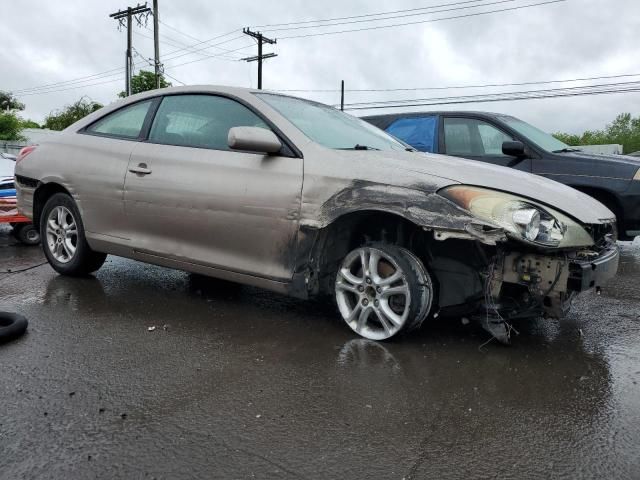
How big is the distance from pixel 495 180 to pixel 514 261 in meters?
0.50

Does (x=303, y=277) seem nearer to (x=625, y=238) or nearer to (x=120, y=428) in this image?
(x=120, y=428)

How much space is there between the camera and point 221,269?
12.9ft

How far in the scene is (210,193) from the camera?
3875mm

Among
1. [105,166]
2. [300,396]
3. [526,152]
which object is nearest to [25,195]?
[105,166]

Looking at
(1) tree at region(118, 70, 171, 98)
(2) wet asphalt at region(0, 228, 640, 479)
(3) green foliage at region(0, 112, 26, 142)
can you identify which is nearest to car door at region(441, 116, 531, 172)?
(2) wet asphalt at region(0, 228, 640, 479)

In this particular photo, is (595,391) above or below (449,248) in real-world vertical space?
below

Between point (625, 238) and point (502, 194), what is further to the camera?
point (625, 238)

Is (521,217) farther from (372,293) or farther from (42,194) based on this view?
(42,194)

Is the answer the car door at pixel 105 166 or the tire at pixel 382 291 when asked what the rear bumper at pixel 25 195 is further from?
the tire at pixel 382 291

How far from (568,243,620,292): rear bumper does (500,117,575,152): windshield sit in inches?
124

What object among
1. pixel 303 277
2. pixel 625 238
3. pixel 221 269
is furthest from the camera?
pixel 625 238

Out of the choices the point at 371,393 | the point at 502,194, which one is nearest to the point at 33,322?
the point at 371,393

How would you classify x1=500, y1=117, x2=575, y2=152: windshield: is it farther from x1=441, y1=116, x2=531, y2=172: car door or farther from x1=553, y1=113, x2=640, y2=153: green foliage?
x1=553, y1=113, x2=640, y2=153: green foliage

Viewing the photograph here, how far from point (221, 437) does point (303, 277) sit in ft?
4.73
